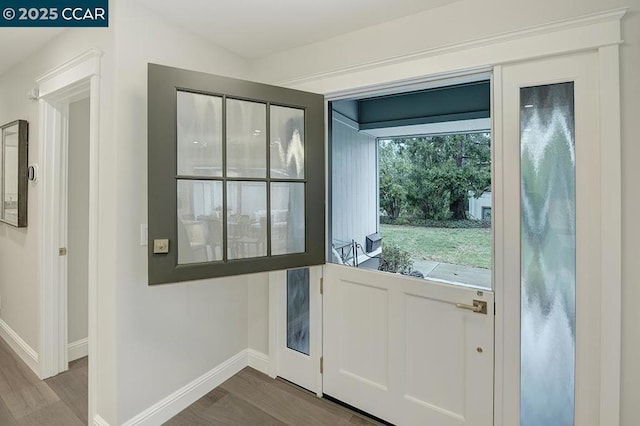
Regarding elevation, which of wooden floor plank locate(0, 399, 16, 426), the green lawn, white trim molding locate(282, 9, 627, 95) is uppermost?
white trim molding locate(282, 9, 627, 95)

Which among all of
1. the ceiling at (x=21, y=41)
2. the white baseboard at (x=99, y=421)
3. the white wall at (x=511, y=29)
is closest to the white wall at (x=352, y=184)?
the white wall at (x=511, y=29)

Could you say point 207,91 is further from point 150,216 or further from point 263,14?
point 150,216

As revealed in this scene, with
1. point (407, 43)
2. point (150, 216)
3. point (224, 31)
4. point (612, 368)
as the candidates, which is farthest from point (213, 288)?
point (612, 368)

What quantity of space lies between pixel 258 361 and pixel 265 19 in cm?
253

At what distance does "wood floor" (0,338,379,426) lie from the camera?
202 centimetres

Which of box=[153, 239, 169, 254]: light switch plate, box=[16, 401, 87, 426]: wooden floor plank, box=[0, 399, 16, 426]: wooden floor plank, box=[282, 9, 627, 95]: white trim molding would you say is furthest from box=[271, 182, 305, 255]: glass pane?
box=[0, 399, 16, 426]: wooden floor plank

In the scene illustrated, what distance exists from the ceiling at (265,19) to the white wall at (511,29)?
0.24 ft

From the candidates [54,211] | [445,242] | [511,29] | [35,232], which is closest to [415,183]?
[445,242]

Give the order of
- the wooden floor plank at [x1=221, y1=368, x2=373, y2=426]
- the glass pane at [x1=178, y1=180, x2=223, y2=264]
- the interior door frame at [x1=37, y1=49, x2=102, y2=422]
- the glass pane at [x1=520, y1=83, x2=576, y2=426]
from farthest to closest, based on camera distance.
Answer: the interior door frame at [x1=37, y1=49, x2=102, y2=422] < the wooden floor plank at [x1=221, y1=368, x2=373, y2=426] < the glass pane at [x1=178, y1=180, x2=223, y2=264] < the glass pane at [x1=520, y1=83, x2=576, y2=426]

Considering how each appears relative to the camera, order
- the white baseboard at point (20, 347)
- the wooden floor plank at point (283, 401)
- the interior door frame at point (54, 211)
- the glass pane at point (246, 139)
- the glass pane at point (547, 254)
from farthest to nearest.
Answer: the white baseboard at point (20, 347)
the interior door frame at point (54, 211)
the wooden floor plank at point (283, 401)
the glass pane at point (246, 139)
the glass pane at point (547, 254)

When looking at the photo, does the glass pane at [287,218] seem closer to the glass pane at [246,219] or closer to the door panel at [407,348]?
the glass pane at [246,219]

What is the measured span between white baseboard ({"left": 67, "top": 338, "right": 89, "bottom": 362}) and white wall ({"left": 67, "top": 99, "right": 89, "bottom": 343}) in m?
0.03

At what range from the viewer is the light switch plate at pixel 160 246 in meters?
Answer: 1.64

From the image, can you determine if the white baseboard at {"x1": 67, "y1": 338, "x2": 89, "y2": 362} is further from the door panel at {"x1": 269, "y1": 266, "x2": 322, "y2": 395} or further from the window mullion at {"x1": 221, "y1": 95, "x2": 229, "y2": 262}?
the window mullion at {"x1": 221, "y1": 95, "x2": 229, "y2": 262}
